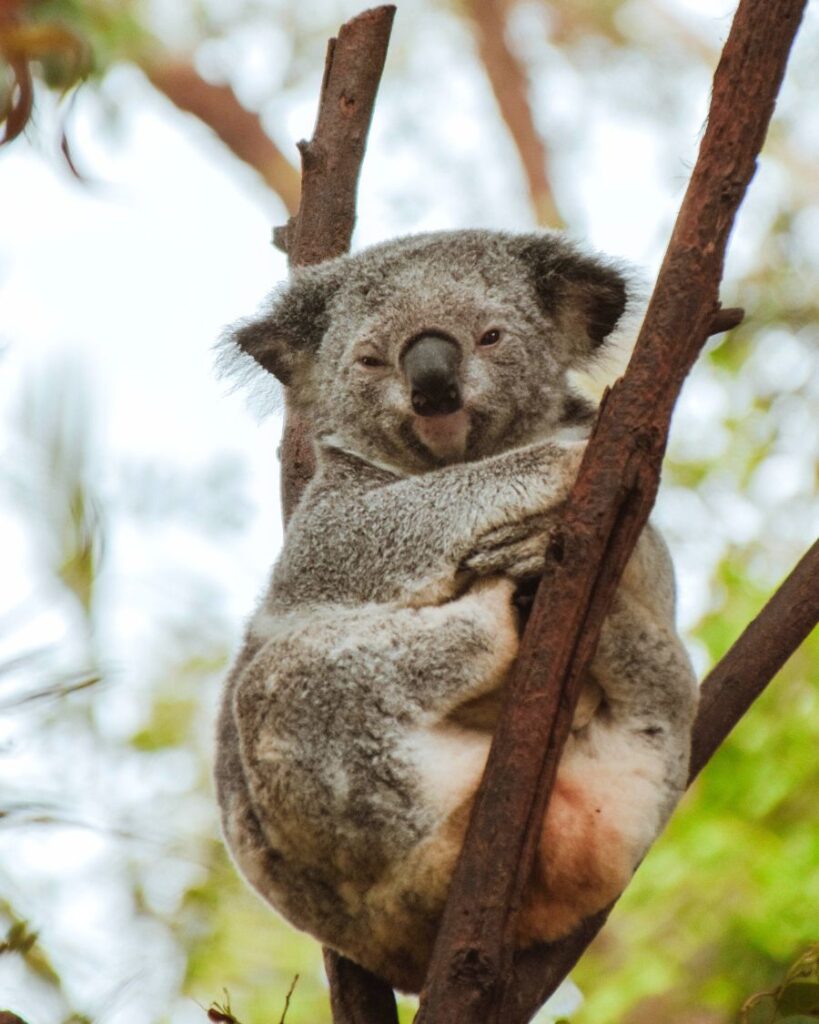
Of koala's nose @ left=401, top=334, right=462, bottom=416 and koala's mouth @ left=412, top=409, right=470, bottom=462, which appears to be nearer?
koala's nose @ left=401, top=334, right=462, bottom=416

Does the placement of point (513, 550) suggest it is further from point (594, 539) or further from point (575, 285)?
point (575, 285)

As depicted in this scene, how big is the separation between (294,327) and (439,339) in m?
0.58

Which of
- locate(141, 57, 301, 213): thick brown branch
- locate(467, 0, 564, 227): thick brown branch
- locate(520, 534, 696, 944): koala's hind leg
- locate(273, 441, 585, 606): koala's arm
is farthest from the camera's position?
locate(467, 0, 564, 227): thick brown branch

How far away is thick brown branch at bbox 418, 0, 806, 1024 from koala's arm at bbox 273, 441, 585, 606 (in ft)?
1.46

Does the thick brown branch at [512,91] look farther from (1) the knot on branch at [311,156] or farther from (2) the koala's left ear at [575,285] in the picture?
(2) the koala's left ear at [575,285]

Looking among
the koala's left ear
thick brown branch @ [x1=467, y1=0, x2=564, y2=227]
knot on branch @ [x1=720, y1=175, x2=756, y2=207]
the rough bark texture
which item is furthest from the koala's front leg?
thick brown branch @ [x1=467, y1=0, x2=564, y2=227]

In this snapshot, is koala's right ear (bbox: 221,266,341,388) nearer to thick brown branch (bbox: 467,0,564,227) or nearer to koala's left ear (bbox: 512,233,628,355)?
koala's left ear (bbox: 512,233,628,355)

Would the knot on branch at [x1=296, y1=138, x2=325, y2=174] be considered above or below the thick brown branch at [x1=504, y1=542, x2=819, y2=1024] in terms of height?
above

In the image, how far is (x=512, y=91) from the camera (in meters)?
11.3

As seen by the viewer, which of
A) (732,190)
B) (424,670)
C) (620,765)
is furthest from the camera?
(620,765)

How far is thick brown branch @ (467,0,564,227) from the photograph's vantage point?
10.6 meters

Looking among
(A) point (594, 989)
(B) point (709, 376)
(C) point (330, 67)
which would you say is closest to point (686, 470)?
(B) point (709, 376)

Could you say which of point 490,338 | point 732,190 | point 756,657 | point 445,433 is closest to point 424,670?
point 445,433

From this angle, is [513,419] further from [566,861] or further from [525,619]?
[566,861]
